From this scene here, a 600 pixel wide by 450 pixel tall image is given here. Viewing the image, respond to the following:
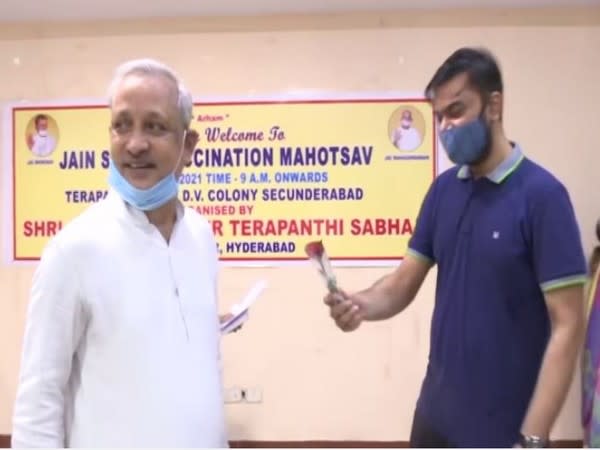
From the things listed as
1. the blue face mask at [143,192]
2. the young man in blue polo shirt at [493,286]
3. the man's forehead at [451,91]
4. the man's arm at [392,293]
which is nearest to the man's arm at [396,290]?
the man's arm at [392,293]

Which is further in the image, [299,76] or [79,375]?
[299,76]

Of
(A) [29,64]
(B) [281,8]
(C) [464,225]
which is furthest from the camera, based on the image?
(A) [29,64]

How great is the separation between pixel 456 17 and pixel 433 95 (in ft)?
4.76

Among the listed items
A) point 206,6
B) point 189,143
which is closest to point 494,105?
point 189,143

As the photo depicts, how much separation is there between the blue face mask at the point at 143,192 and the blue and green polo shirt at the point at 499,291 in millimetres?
682

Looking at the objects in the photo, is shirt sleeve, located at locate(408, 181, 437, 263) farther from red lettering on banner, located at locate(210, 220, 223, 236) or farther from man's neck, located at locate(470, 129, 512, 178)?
red lettering on banner, located at locate(210, 220, 223, 236)

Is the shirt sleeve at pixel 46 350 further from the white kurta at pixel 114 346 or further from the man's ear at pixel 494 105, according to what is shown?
the man's ear at pixel 494 105

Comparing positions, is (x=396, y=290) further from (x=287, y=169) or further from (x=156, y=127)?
(x=287, y=169)

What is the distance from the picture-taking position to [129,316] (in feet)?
4.09

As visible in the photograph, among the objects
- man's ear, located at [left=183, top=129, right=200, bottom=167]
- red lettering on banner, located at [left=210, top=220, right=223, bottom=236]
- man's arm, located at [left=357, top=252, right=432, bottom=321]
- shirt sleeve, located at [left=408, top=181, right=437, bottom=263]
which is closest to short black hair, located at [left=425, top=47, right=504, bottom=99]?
shirt sleeve, located at [left=408, top=181, right=437, bottom=263]

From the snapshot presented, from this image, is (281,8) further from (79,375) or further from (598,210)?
(79,375)

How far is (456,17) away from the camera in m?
2.86

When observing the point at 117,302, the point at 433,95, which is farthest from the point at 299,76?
the point at 117,302

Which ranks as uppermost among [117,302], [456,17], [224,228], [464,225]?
[456,17]
